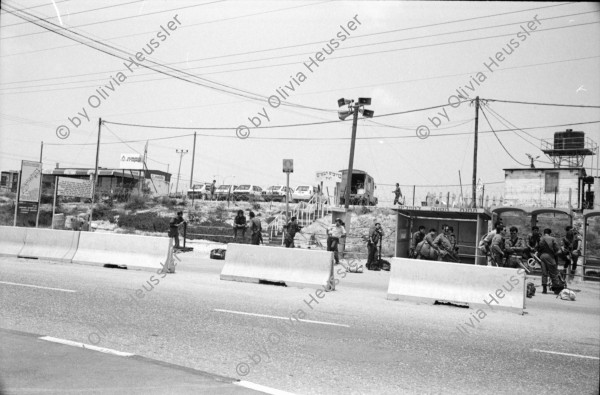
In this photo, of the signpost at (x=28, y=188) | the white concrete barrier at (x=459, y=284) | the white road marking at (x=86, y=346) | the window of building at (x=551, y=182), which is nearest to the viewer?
the white road marking at (x=86, y=346)

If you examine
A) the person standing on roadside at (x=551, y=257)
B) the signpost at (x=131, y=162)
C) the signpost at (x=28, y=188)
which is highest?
the signpost at (x=131, y=162)

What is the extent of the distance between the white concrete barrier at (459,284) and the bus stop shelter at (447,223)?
7969mm

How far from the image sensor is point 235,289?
464 inches

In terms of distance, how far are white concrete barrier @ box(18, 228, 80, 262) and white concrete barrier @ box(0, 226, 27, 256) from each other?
0.22 meters

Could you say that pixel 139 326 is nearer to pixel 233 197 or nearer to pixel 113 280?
pixel 113 280

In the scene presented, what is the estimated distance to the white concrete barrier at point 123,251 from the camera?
1430 centimetres

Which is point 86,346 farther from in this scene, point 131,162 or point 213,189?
point 131,162

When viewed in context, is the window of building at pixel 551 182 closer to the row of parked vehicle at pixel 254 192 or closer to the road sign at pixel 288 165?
the row of parked vehicle at pixel 254 192

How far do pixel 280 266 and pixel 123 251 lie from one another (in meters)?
5.01

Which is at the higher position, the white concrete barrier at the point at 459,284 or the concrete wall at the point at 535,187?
the concrete wall at the point at 535,187

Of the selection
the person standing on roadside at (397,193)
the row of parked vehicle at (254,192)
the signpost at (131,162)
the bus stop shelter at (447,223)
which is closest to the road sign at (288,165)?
the bus stop shelter at (447,223)

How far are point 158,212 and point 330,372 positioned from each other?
→ 115 feet

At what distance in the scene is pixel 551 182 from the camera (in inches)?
1644

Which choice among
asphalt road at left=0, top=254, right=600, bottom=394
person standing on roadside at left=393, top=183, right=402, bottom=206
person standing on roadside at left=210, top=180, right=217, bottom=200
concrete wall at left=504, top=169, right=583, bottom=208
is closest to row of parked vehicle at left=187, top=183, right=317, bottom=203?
person standing on roadside at left=210, top=180, right=217, bottom=200
